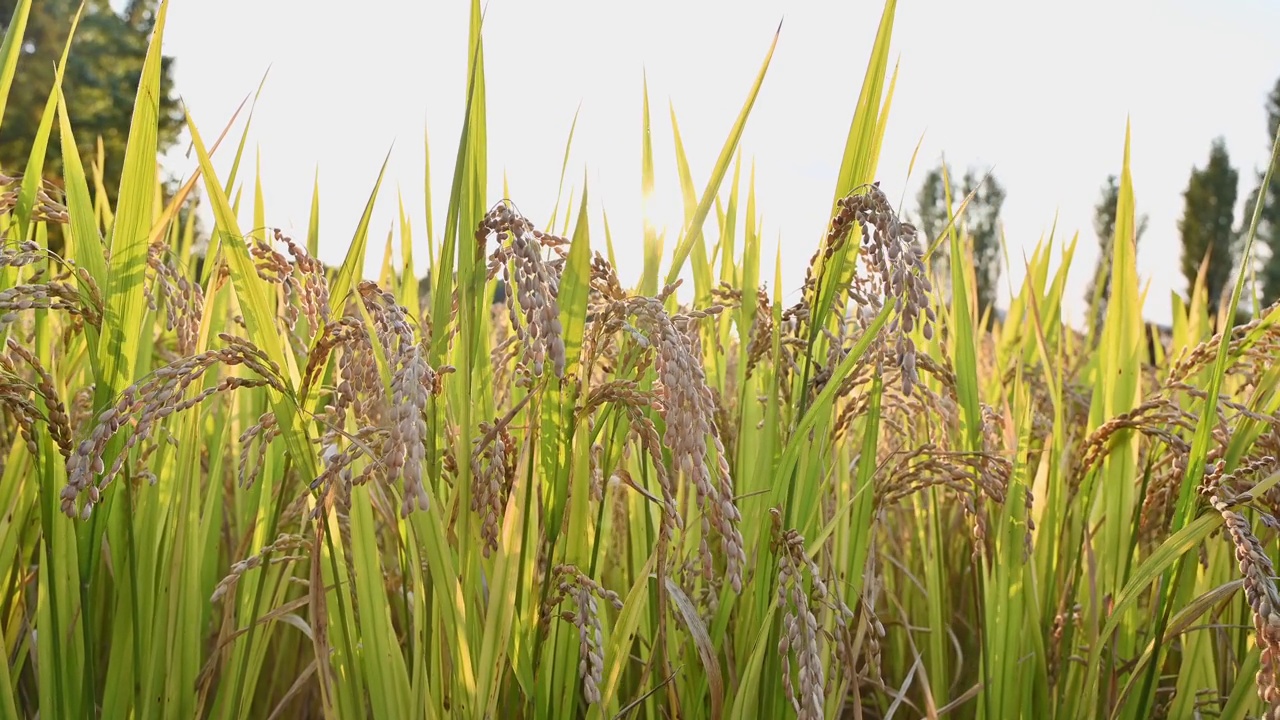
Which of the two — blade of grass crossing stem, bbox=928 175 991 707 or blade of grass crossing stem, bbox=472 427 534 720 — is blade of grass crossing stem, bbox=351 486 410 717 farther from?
blade of grass crossing stem, bbox=928 175 991 707

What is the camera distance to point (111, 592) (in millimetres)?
2086

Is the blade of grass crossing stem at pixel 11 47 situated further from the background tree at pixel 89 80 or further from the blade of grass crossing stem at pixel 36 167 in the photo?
the background tree at pixel 89 80

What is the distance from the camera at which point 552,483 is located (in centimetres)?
132

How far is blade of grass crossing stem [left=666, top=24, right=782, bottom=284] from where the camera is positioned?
1.44m

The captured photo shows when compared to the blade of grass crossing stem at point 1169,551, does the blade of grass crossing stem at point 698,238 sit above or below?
above

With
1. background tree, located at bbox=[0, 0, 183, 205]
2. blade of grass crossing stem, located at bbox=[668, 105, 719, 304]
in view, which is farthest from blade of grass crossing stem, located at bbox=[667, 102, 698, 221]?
background tree, located at bbox=[0, 0, 183, 205]

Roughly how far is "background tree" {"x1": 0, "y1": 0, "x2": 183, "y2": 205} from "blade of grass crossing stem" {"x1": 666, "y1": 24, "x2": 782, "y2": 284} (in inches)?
1019

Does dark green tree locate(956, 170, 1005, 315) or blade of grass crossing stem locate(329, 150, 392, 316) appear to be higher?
dark green tree locate(956, 170, 1005, 315)

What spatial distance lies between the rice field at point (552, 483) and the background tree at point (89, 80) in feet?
83.3

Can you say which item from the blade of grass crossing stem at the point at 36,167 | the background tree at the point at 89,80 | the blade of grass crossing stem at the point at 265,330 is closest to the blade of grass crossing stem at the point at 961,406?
the blade of grass crossing stem at the point at 265,330

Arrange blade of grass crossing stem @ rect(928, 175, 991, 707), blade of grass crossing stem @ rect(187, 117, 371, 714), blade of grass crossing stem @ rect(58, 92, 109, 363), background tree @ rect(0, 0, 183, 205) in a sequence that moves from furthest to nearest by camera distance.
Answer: background tree @ rect(0, 0, 183, 205) < blade of grass crossing stem @ rect(928, 175, 991, 707) < blade of grass crossing stem @ rect(58, 92, 109, 363) < blade of grass crossing stem @ rect(187, 117, 371, 714)

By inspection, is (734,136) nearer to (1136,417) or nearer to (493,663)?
(493,663)

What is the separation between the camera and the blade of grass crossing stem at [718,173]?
144 centimetres

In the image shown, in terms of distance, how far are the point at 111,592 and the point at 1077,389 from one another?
366cm
